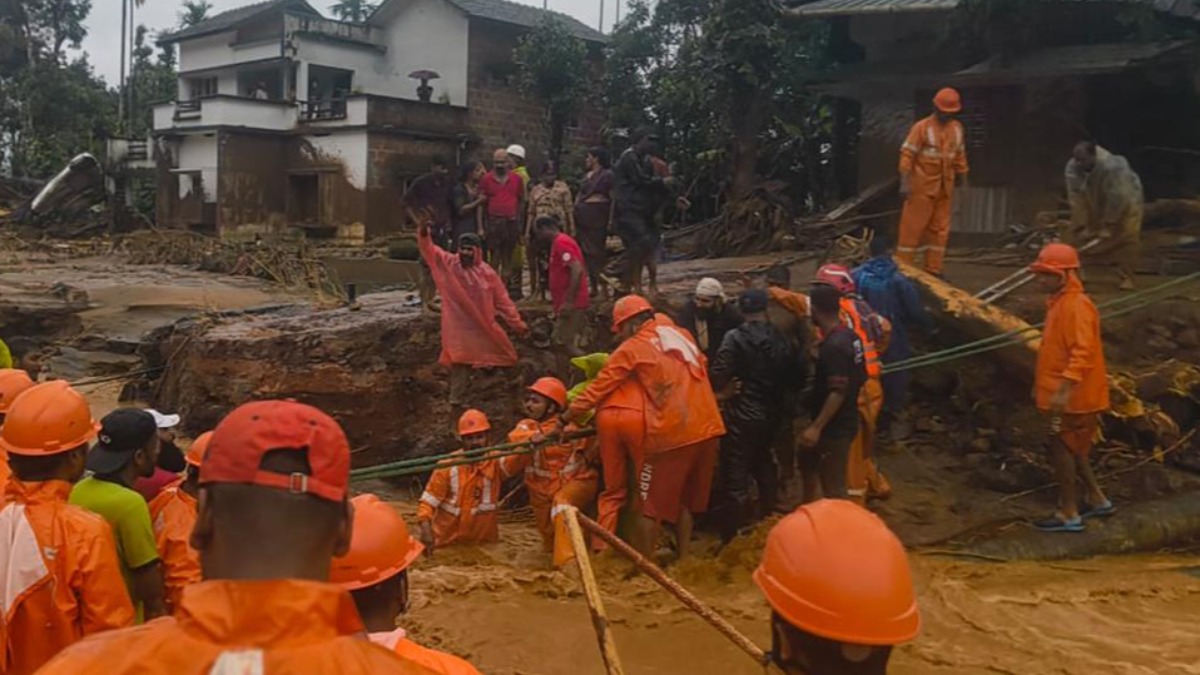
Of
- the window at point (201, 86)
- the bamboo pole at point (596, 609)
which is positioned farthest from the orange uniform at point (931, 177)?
the window at point (201, 86)

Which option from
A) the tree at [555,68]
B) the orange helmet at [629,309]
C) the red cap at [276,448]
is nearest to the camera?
the red cap at [276,448]

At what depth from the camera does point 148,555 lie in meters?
3.27

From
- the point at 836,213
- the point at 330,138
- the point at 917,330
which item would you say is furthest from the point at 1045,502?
the point at 330,138

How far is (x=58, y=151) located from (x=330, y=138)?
13661 millimetres

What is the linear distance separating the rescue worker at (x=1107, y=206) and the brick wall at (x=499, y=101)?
1895 cm

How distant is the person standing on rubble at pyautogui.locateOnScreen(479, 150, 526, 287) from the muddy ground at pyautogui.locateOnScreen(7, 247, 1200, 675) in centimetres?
100

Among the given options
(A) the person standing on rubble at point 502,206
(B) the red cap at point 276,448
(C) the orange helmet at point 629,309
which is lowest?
(C) the orange helmet at point 629,309

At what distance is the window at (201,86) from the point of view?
33406 mm

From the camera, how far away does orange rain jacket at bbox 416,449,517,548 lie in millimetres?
6879

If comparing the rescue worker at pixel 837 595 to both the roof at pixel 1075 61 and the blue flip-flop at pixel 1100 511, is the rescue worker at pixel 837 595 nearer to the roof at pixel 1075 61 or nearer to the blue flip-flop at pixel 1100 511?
the blue flip-flop at pixel 1100 511

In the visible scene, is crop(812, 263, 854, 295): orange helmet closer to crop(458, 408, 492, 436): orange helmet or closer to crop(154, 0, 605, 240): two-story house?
crop(458, 408, 492, 436): orange helmet

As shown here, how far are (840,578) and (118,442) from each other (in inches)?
101

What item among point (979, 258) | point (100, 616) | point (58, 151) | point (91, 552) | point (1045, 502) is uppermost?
point (58, 151)

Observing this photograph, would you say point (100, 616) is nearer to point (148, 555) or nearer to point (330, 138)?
point (148, 555)
